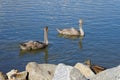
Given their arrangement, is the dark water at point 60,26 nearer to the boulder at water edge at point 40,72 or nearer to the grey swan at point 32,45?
the grey swan at point 32,45

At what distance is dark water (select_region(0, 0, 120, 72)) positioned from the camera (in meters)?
26.8

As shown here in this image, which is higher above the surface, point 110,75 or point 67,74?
point 67,74

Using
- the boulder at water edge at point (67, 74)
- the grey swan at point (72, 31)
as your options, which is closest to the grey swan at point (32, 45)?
the grey swan at point (72, 31)

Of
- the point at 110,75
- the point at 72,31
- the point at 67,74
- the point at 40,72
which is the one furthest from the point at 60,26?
the point at 67,74

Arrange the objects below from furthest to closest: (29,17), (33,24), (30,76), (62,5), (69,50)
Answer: (62,5) → (29,17) → (33,24) → (69,50) → (30,76)

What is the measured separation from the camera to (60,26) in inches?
1415

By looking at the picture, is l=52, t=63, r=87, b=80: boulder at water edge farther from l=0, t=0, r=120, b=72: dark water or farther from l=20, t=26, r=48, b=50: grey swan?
l=20, t=26, r=48, b=50: grey swan

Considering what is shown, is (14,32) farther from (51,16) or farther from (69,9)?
(69,9)

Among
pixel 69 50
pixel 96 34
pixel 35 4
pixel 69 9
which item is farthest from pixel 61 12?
pixel 69 50

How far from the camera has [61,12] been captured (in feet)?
137

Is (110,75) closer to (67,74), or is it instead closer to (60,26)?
(67,74)

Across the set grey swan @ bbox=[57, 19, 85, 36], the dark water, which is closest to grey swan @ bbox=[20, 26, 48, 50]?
the dark water

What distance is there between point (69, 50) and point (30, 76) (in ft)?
30.3

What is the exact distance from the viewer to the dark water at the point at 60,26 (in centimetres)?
2678
